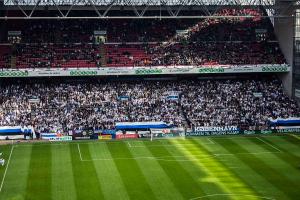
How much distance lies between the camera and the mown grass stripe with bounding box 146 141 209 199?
35.4 metres

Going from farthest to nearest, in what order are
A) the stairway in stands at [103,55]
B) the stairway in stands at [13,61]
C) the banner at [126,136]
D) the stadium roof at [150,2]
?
the stairway in stands at [103,55]
the stairway in stands at [13,61]
the stadium roof at [150,2]
the banner at [126,136]

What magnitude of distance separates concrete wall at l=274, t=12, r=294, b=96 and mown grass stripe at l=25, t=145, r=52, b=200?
1202 inches

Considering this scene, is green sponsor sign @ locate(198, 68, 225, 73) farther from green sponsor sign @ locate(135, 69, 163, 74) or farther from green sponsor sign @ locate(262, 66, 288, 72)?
green sponsor sign @ locate(262, 66, 288, 72)

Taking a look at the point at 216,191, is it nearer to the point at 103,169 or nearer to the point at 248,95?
the point at 103,169

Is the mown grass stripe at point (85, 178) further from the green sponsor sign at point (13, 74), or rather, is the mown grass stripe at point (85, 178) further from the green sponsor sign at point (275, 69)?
the green sponsor sign at point (275, 69)

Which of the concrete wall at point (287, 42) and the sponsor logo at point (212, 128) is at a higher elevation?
the concrete wall at point (287, 42)

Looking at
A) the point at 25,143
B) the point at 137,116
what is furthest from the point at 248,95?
the point at 25,143

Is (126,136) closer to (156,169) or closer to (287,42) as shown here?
(156,169)

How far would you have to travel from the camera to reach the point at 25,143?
169ft

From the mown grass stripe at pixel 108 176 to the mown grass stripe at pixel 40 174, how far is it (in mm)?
3682

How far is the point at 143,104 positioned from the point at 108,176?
20.8m

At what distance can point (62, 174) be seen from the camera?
39.9m

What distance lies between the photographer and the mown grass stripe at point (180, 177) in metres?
35.4

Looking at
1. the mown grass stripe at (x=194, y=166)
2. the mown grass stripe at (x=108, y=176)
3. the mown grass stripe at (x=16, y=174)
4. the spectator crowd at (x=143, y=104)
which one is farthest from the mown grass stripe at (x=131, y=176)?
the spectator crowd at (x=143, y=104)
